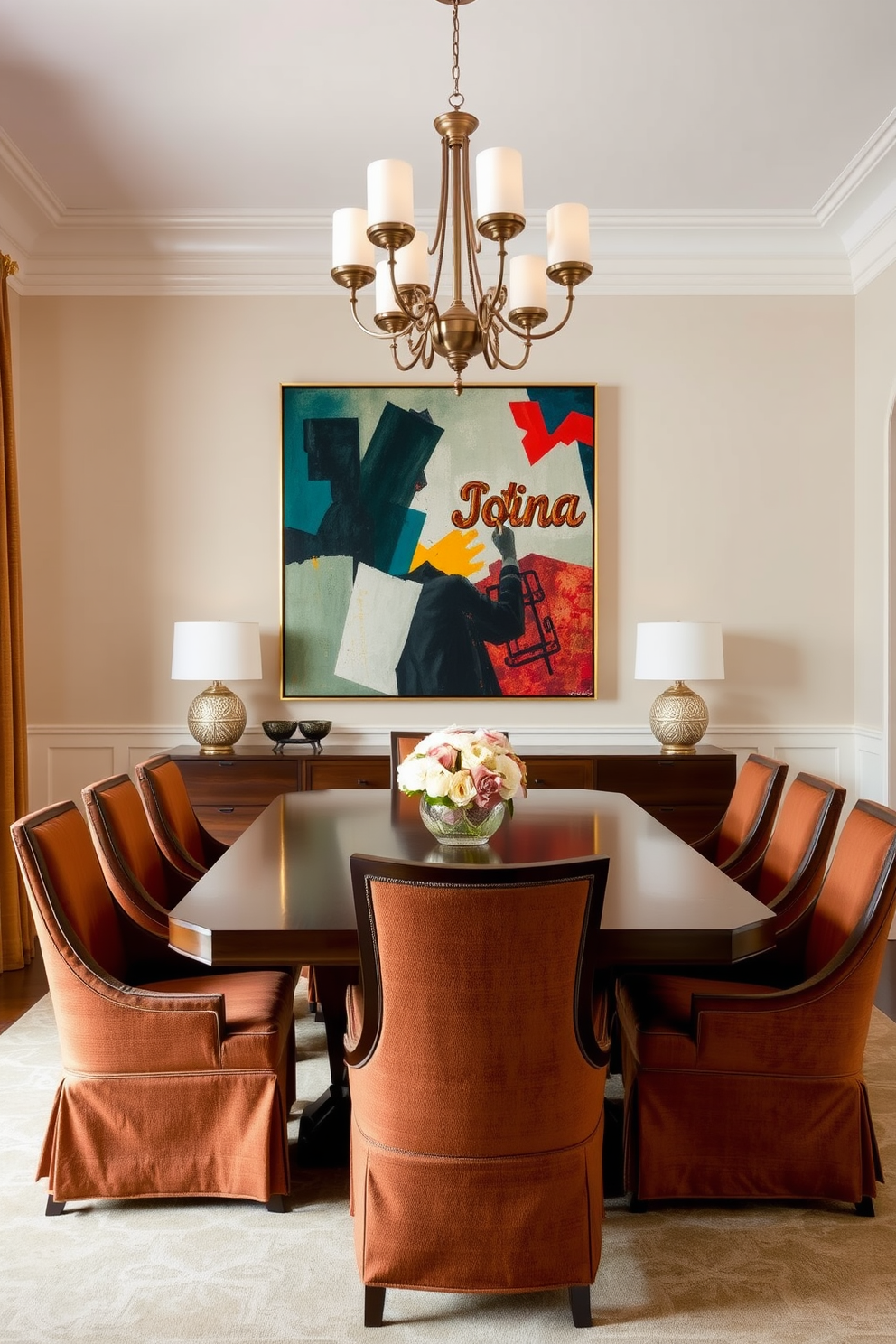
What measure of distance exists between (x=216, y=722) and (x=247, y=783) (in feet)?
1.02

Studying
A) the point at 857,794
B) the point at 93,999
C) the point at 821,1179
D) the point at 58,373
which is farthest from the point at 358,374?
the point at 821,1179

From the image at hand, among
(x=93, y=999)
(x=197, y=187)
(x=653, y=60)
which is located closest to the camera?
(x=93, y=999)

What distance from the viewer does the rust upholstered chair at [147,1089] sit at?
2.33 m

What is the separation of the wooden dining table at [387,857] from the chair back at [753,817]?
0.31 meters

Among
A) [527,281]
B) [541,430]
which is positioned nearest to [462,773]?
[527,281]

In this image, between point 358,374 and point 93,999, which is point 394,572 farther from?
point 93,999

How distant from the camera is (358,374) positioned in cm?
506

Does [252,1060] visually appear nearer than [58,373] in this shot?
Yes

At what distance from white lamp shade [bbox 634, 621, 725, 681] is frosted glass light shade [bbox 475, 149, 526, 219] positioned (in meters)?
2.36

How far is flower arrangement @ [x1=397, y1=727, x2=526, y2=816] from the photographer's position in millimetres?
2521

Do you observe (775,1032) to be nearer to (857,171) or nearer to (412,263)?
(412,263)

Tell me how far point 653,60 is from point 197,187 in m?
2.03

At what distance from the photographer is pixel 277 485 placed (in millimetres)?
5062

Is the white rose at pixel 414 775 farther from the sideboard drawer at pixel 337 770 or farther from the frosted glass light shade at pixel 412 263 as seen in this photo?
the sideboard drawer at pixel 337 770
